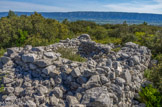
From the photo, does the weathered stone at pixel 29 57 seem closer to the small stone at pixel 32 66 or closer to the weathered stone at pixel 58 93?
the small stone at pixel 32 66

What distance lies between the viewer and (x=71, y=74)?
5.28m

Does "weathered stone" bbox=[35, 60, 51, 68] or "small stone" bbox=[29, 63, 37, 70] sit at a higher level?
"weathered stone" bbox=[35, 60, 51, 68]

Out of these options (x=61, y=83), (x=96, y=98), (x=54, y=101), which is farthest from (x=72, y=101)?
(x=61, y=83)

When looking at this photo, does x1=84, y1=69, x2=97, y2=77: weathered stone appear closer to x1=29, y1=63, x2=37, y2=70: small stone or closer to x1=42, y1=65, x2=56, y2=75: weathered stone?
x1=42, y1=65, x2=56, y2=75: weathered stone

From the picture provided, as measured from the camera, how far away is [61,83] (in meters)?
5.24

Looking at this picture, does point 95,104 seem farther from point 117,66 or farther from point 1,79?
point 1,79

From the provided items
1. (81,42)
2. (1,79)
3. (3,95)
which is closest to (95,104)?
(3,95)

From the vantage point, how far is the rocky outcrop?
4.39 meters

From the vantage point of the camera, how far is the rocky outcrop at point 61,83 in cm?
439

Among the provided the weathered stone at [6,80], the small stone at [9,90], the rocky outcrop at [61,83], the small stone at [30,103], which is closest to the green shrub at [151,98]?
the rocky outcrop at [61,83]

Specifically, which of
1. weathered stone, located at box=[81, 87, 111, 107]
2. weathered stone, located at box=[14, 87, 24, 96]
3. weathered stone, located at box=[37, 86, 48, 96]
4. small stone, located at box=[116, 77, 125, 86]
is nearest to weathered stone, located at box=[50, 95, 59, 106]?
weathered stone, located at box=[37, 86, 48, 96]

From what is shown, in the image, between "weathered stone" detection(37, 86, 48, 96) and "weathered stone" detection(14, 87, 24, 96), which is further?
"weathered stone" detection(14, 87, 24, 96)

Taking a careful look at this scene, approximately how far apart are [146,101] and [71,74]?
2.80m

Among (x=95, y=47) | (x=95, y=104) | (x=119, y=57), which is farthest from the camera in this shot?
(x=95, y=47)
